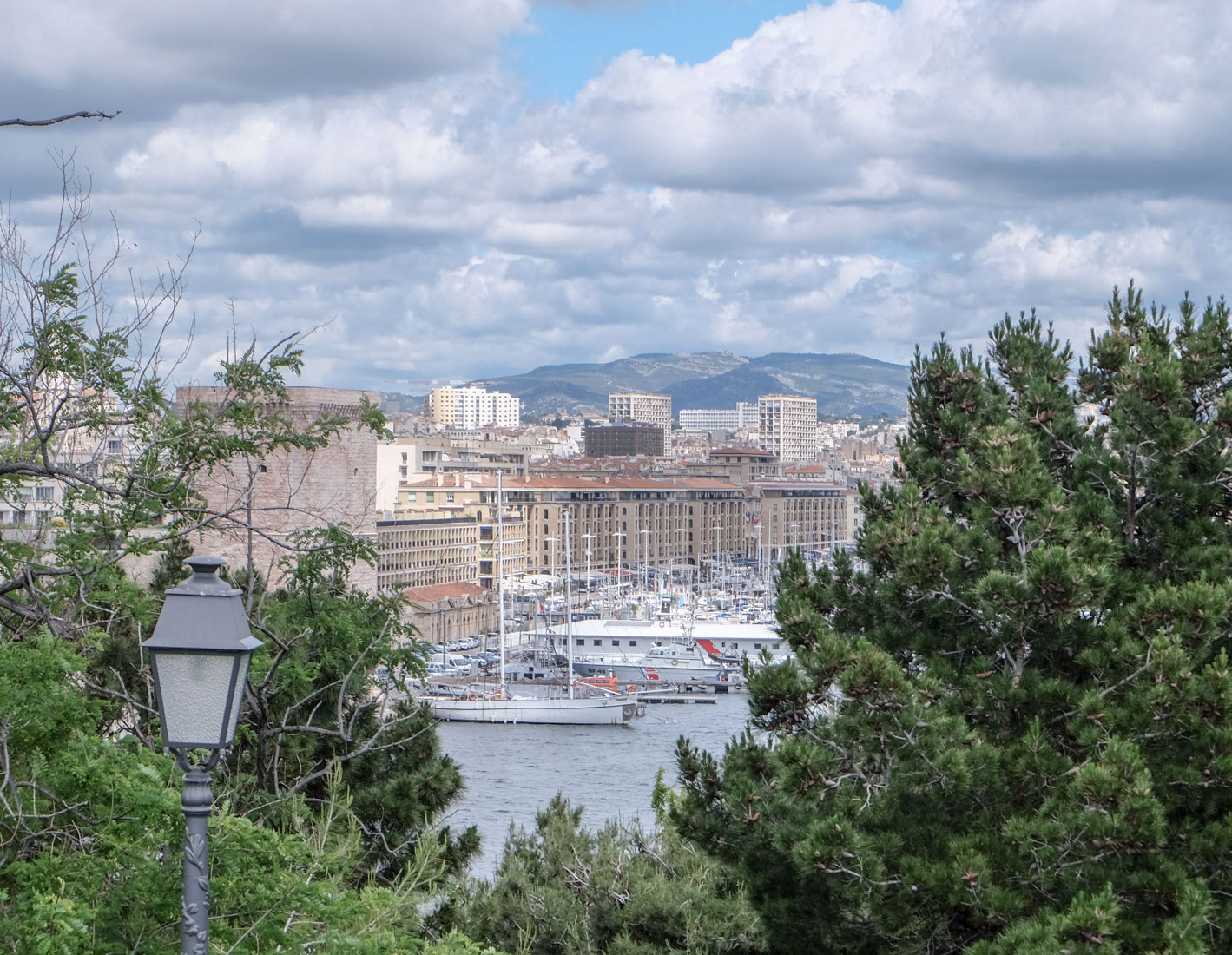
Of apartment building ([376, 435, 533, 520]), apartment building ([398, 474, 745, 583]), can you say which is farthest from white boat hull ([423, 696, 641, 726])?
apartment building ([376, 435, 533, 520])

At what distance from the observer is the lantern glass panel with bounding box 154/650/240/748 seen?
299cm

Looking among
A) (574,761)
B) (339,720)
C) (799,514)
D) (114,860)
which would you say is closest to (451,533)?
(574,761)

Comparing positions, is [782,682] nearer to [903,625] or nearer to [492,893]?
[903,625]

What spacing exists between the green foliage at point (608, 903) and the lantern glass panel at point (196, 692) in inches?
176

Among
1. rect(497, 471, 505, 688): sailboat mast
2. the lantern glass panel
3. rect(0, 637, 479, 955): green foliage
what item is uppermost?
the lantern glass panel

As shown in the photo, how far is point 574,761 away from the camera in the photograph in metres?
35.2

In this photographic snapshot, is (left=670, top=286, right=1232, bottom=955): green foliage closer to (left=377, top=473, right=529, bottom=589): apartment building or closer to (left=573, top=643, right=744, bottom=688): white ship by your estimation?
(left=573, top=643, right=744, bottom=688): white ship

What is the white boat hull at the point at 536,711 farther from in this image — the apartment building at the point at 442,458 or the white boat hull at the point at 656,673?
the apartment building at the point at 442,458

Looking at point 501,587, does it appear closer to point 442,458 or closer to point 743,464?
point 442,458

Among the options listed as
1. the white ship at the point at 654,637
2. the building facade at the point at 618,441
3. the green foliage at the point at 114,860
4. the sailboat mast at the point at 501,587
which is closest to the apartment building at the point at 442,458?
the sailboat mast at the point at 501,587

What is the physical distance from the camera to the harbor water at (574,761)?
25422mm

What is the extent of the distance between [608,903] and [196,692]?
18.3 feet

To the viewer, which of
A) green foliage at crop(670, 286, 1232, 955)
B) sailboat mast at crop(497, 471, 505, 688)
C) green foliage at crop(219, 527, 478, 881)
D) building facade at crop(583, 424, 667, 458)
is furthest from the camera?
building facade at crop(583, 424, 667, 458)

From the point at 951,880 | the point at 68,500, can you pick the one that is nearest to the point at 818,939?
the point at 951,880
